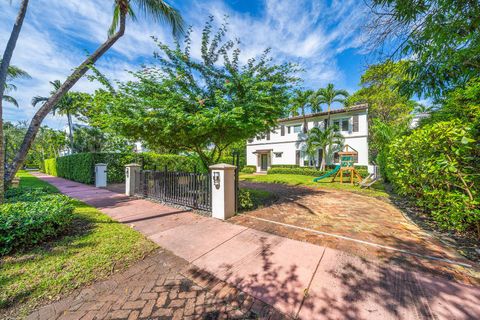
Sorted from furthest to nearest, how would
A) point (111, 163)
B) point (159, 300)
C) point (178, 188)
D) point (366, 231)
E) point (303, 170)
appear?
point (303, 170) → point (111, 163) → point (178, 188) → point (366, 231) → point (159, 300)

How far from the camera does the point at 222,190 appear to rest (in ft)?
16.5

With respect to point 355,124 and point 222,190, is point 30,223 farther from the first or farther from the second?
point 355,124

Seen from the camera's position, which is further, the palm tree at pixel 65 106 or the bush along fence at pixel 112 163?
the palm tree at pixel 65 106

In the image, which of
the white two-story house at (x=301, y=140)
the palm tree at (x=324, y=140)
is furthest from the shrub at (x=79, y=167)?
the palm tree at (x=324, y=140)

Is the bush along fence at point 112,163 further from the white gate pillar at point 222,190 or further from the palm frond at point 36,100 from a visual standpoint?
the palm frond at point 36,100

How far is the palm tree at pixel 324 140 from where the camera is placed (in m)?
17.5

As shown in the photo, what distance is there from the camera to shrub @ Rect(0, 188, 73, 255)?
10.1 feet

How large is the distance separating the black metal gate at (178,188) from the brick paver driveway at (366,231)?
1.32 metres

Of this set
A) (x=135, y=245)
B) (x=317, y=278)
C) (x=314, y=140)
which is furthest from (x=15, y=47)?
(x=314, y=140)

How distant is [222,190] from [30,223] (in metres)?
3.77

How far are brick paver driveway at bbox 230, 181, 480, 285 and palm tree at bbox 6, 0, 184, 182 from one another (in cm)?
625

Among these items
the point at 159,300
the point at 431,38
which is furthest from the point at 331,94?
the point at 159,300

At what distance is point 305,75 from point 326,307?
22.5 feet

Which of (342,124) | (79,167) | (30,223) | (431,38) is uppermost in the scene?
(342,124)
